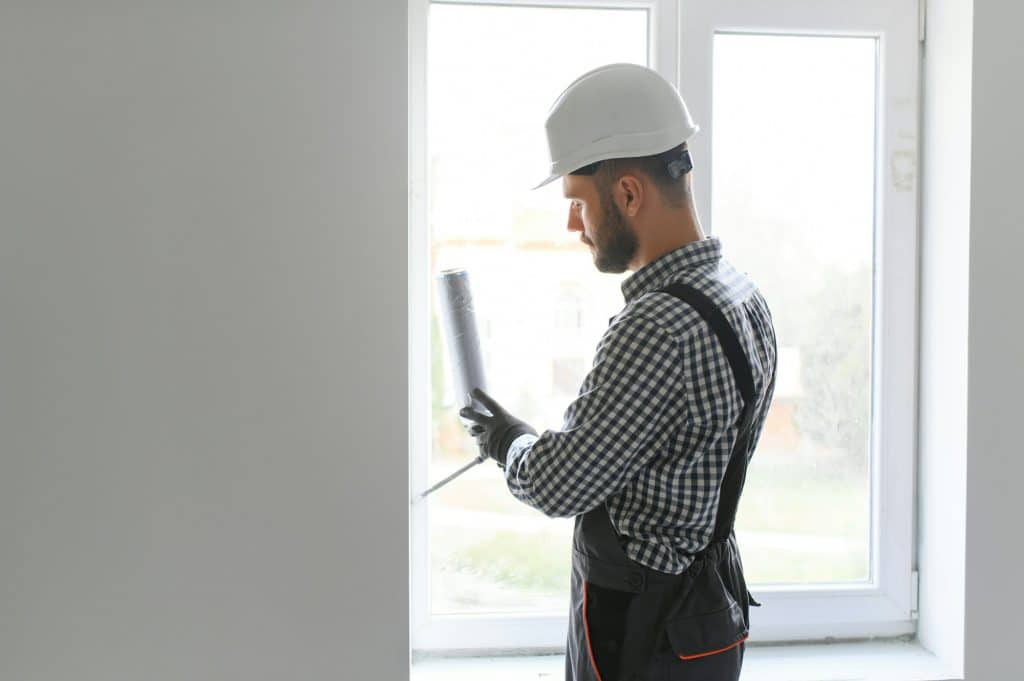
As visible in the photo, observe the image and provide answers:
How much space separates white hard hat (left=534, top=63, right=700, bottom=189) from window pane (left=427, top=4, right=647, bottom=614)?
0.52 meters

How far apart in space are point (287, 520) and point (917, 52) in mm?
1558

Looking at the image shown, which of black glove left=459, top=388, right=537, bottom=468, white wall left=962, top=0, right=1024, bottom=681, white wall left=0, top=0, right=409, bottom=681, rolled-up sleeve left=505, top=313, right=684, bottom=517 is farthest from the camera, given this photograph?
white wall left=962, top=0, right=1024, bottom=681

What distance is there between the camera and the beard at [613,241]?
1292 millimetres

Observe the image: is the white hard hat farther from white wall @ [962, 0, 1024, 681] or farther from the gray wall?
white wall @ [962, 0, 1024, 681]

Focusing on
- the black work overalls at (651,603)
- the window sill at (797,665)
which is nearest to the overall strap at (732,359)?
the black work overalls at (651,603)

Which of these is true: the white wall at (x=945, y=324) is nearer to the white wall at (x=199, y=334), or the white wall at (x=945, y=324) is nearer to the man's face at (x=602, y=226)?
the man's face at (x=602, y=226)

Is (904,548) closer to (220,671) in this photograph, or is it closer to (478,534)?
(478,534)

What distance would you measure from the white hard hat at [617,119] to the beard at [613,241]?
0.07 meters

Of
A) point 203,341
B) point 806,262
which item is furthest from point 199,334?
point 806,262

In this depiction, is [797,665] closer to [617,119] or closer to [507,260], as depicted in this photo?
[507,260]

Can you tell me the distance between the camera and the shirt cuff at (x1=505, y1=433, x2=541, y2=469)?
1348mm

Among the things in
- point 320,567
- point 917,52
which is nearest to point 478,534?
point 320,567

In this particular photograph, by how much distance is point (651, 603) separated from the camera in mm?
1253

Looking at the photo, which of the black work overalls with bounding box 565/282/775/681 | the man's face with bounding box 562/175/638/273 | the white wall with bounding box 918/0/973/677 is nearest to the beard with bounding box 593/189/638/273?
the man's face with bounding box 562/175/638/273
